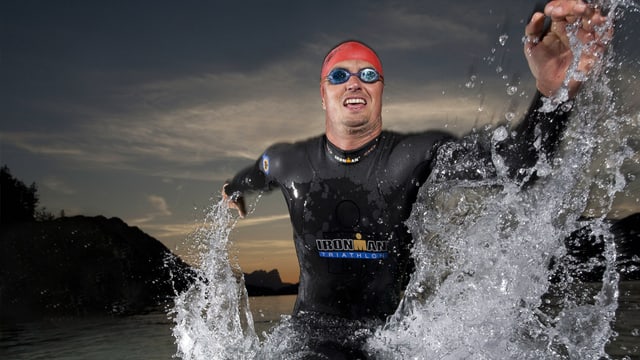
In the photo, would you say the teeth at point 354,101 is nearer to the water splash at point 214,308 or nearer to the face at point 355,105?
the face at point 355,105

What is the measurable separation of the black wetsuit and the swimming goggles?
0.43 metres

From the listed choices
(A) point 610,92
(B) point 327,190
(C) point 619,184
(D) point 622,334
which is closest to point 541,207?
(C) point 619,184

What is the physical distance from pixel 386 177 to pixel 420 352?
126 centimetres

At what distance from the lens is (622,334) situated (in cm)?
1171

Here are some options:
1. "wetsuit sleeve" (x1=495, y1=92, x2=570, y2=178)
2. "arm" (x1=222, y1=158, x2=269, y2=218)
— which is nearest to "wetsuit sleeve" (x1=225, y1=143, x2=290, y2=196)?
"arm" (x1=222, y1=158, x2=269, y2=218)

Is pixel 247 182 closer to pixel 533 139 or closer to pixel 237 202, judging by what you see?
pixel 237 202

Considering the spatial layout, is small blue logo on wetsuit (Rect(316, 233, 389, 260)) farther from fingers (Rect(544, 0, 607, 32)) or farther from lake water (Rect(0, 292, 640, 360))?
lake water (Rect(0, 292, 640, 360))

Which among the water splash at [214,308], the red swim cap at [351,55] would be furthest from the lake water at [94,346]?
the red swim cap at [351,55]

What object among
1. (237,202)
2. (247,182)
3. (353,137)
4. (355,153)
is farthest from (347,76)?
Result: (237,202)

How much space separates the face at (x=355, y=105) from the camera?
4320 millimetres

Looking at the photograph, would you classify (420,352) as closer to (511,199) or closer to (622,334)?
(511,199)

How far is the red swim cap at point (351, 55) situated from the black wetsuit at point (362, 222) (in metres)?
0.58

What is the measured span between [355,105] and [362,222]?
88 cm

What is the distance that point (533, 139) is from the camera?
11.4ft
